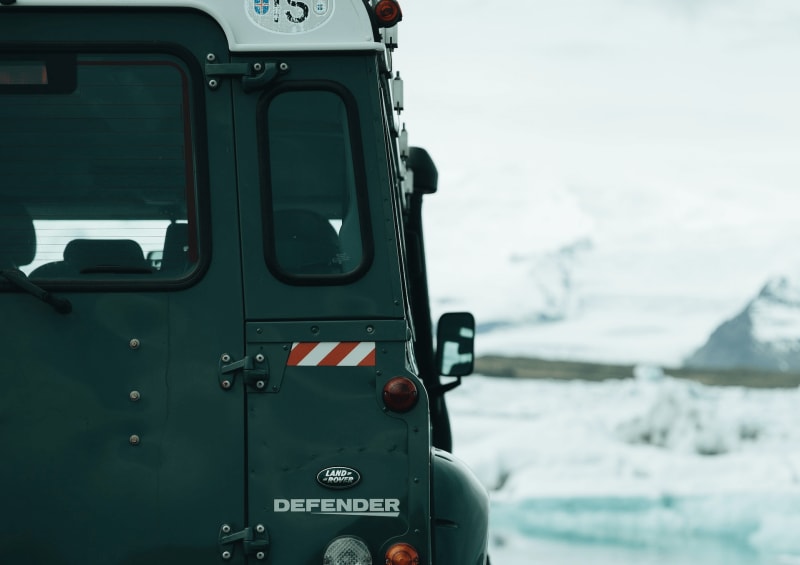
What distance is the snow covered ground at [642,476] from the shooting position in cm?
1423

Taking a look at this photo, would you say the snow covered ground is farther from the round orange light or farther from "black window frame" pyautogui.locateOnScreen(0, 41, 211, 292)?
"black window frame" pyautogui.locateOnScreen(0, 41, 211, 292)

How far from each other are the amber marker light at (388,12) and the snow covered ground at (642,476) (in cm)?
946

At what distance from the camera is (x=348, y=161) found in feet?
12.3

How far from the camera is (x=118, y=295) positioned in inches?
143

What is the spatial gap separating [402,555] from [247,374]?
69 cm

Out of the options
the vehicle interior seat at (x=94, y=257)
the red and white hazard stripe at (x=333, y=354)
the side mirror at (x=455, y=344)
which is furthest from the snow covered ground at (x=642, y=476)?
the vehicle interior seat at (x=94, y=257)

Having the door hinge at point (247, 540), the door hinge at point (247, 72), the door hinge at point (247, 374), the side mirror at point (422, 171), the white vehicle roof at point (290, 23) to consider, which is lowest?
the door hinge at point (247, 540)

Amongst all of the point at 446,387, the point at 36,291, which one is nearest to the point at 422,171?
the point at 446,387

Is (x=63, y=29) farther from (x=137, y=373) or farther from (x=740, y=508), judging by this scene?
(x=740, y=508)

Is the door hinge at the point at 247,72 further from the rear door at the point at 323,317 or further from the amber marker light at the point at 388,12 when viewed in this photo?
the amber marker light at the point at 388,12

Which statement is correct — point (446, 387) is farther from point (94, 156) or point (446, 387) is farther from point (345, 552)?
point (94, 156)

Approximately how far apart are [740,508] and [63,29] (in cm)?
1353

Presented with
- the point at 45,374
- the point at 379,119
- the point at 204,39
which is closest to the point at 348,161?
the point at 379,119

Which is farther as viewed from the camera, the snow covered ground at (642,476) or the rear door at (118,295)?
the snow covered ground at (642,476)
